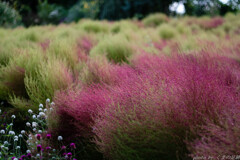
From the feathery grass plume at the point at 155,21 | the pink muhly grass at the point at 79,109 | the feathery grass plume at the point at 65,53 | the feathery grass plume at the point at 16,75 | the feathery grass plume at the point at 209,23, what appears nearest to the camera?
the pink muhly grass at the point at 79,109

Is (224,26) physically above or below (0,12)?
below

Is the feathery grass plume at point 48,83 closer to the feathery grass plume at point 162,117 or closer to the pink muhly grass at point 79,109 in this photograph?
the pink muhly grass at point 79,109

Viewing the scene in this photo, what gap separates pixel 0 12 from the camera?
20.6 ft

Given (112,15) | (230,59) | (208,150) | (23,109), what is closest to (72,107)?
(23,109)

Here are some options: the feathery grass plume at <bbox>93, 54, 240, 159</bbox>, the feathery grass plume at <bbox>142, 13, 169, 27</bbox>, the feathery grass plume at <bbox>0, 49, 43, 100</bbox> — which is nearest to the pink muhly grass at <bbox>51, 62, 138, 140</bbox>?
the feathery grass plume at <bbox>93, 54, 240, 159</bbox>

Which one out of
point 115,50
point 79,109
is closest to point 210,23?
point 115,50

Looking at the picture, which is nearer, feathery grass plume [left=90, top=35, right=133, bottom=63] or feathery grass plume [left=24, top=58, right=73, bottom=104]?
feathery grass plume [left=24, top=58, right=73, bottom=104]

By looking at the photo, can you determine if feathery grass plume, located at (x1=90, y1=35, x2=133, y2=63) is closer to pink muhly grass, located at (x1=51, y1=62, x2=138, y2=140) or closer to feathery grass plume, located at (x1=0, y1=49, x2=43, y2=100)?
feathery grass plume, located at (x1=0, y1=49, x2=43, y2=100)

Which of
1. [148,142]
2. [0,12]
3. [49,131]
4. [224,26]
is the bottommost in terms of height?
[224,26]

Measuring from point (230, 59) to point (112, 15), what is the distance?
8.77 metres

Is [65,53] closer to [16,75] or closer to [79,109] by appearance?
[16,75]

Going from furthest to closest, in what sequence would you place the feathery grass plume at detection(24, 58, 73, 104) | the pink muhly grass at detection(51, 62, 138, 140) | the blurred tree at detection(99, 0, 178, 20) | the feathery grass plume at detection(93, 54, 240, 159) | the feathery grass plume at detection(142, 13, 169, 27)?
1. the blurred tree at detection(99, 0, 178, 20)
2. the feathery grass plume at detection(142, 13, 169, 27)
3. the feathery grass plume at detection(24, 58, 73, 104)
4. the pink muhly grass at detection(51, 62, 138, 140)
5. the feathery grass plume at detection(93, 54, 240, 159)

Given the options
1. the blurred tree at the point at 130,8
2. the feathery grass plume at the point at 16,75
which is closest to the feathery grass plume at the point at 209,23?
the blurred tree at the point at 130,8

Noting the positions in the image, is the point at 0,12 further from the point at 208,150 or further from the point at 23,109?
the point at 208,150
